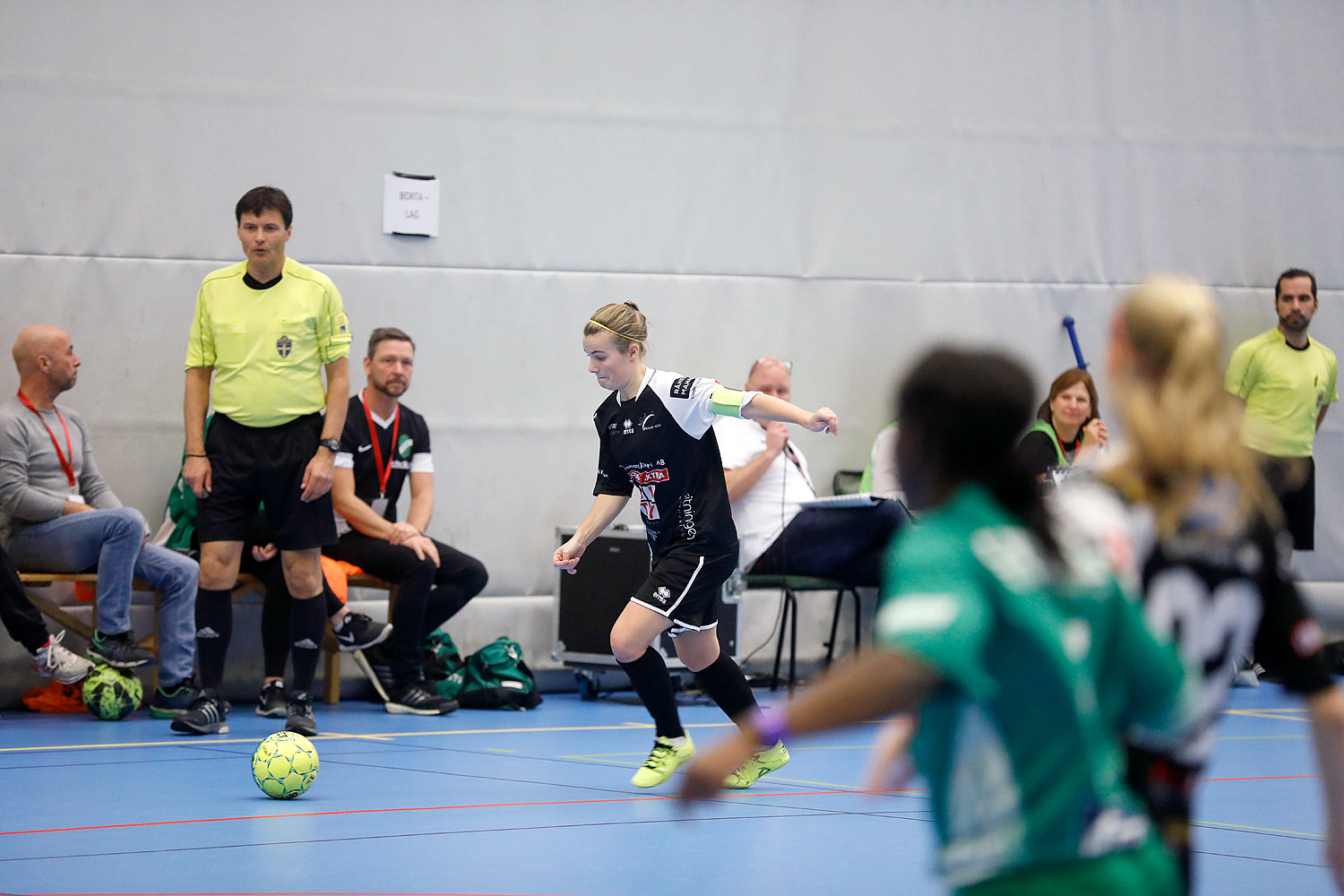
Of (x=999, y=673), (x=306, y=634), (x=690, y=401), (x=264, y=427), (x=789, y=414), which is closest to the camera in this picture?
(x=999, y=673)

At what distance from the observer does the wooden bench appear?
7125mm

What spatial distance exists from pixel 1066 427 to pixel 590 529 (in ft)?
12.7

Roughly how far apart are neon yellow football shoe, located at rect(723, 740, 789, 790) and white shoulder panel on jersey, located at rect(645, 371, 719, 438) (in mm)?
1208

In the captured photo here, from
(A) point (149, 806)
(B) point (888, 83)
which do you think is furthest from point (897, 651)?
(B) point (888, 83)

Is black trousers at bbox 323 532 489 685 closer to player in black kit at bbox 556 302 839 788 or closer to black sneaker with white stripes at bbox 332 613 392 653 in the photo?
black sneaker with white stripes at bbox 332 613 392 653

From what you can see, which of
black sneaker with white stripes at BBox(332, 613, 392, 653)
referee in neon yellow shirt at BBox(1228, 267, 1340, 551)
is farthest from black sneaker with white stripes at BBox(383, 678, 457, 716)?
referee in neon yellow shirt at BBox(1228, 267, 1340, 551)

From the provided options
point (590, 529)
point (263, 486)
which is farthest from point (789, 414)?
point (263, 486)

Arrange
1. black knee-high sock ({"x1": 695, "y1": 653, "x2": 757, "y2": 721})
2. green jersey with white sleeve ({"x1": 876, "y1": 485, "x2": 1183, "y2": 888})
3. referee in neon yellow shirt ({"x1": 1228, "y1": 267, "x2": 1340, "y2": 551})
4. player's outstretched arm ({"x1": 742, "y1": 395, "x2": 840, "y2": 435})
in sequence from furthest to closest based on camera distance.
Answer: referee in neon yellow shirt ({"x1": 1228, "y1": 267, "x2": 1340, "y2": 551}), black knee-high sock ({"x1": 695, "y1": 653, "x2": 757, "y2": 721}), player's outstretched arm ({"x1": 742, "y1": 395, "x2": 840, "y2": 435}), green jersey with white sleeve ({"x1": 876, "y1": 485, "x2": 1183, "y2": 888})

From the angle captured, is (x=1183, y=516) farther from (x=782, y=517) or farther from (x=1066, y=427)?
(x=1066, y=427)

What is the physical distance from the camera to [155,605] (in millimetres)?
7414

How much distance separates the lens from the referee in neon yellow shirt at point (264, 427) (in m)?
6.63

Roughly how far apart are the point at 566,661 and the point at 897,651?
268 inches

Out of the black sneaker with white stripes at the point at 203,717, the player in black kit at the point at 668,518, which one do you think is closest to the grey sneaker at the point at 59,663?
the black sneaker with white stripes at the point at 203,717

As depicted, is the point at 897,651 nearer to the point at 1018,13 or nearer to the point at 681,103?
the point at 681,103
